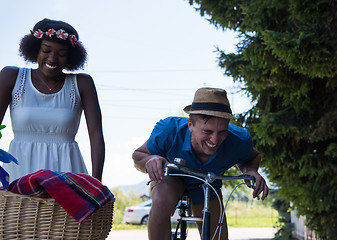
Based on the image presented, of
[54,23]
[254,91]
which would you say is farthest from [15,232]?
[254,91]

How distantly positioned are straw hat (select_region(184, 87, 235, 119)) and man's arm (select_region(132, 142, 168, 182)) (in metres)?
0.33

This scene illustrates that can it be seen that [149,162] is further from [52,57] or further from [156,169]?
[52,57]

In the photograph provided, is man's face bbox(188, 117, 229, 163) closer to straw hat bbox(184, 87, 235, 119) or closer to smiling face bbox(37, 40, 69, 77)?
straw hat bbox(184, 87, 235, 119)

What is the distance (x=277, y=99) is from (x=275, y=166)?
3.56 ft

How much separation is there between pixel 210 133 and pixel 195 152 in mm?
278

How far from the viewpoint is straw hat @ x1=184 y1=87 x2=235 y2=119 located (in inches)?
98.5

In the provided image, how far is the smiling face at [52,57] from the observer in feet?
8.96

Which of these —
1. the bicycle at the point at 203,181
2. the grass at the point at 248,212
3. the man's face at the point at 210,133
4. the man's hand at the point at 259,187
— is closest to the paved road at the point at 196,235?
the grass at the point at 248,212

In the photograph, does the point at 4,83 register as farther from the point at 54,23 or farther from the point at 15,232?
the point at 15,232

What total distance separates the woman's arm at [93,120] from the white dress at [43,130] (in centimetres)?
6

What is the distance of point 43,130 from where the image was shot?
270 centimetres

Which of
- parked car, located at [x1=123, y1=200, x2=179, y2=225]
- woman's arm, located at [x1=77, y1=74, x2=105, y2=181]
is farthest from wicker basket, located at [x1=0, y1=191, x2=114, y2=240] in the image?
parked car, located at [x1=123, y1=200, x2=179, y2=225]

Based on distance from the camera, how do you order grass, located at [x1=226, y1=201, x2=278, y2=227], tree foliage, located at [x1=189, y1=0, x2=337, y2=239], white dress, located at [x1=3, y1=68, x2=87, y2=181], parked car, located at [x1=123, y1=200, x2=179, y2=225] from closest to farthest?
white dress, located at [x1=3, y1=68, x2=87, y2=181], tree foliage, located at [x1=189, y1=0, x2=337, y2=239], parked car, located at [x1=123, y1=200, x2=179, y2=225], grass, located at [x1=226, y1=201, x2=278, y2=227]

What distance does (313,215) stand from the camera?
740 centimetres
